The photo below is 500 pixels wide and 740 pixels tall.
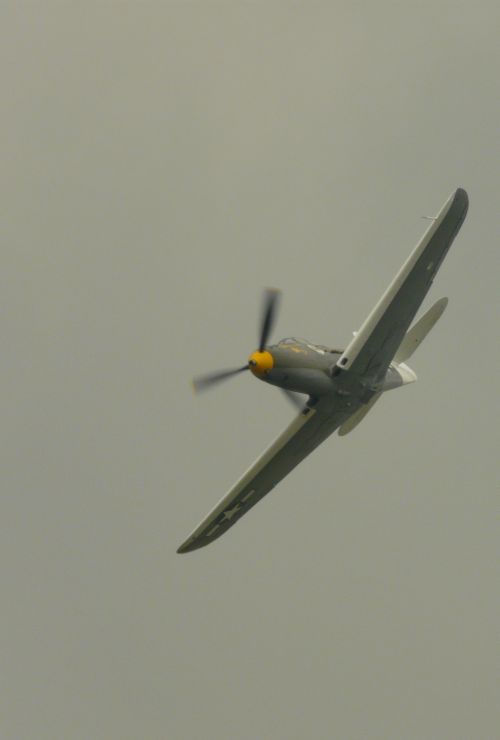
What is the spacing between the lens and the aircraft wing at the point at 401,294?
39.7 m

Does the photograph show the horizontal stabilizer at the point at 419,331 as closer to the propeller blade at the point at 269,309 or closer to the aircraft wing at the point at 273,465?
the aircraft wing at the point at 273,465

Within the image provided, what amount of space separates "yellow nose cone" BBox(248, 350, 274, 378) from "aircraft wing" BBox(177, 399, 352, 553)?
3.42m

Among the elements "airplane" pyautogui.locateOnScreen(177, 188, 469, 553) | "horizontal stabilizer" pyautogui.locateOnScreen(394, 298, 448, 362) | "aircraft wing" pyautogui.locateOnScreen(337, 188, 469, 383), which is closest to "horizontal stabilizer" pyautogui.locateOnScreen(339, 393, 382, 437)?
"airplane" pyautogui.locateOnScreen(177, 188, 469, 553)

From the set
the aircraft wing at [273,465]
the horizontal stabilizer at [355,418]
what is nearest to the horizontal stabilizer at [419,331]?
the horizontal stabilizer at [355,418]

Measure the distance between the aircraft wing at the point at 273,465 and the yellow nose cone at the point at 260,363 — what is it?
11.2 feet

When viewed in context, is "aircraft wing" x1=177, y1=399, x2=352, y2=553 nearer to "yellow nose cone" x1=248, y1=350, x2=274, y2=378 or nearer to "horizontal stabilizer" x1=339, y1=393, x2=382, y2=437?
"horizontal stabilizer" x1=339, y1=393, x2=382, y2=437

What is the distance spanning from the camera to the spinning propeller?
37.1 metres

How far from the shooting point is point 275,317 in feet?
122

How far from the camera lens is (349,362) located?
39.6 meters

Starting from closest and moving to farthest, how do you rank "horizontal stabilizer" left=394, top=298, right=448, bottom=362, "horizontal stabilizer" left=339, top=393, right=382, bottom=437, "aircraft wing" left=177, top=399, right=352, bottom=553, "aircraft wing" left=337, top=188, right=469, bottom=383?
"aircraft wing" left=337, top=188, right=469, bottom=383, "aircraft wing" left=177, top=399, right=352, bottom=553, "horizontal stabilizer" left=339, top=393, right=382, bottom=437, "horizontal stabilizer" left=394, top=298, right=448, bottom=362

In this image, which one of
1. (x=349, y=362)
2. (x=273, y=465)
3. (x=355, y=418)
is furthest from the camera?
(x=273, y=465)

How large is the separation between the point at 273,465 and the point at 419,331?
21.6ft

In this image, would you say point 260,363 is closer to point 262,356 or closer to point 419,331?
point 262,356

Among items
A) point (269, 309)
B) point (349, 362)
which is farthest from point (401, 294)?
point (269, 309)
